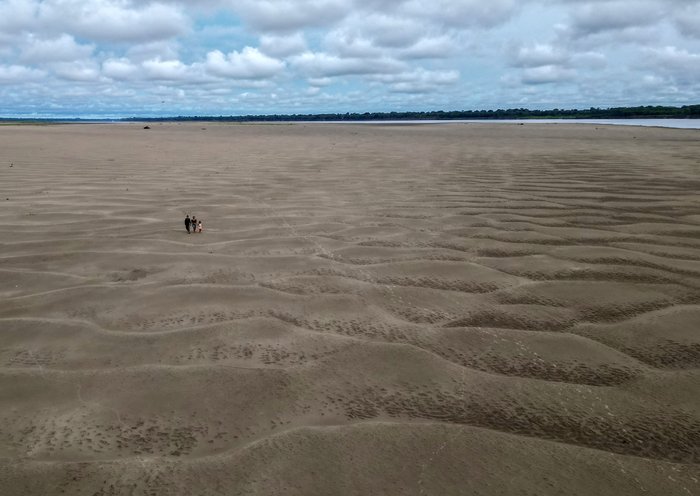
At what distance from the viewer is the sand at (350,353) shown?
198 centimetres

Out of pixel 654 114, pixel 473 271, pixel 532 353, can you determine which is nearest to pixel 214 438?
pixel 532 353

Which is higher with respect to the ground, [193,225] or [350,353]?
[193,225]

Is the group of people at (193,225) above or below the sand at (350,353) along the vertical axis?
above

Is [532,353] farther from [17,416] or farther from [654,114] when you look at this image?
[654,114]

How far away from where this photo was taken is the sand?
1.98 meters

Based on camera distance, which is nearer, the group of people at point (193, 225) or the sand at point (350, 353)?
the sand at point (350, 353)

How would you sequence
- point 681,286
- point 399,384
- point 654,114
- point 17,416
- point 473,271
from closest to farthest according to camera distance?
1. point 17,416
2. point 399,384
3. point 681,286
4. point 473,271
5. point 654,114

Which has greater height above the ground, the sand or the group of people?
the group of people

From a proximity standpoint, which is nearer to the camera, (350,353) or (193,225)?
(350,353)

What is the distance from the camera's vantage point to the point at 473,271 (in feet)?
13.8

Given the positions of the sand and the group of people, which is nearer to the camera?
the sand

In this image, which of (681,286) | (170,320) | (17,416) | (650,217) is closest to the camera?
(17,416)

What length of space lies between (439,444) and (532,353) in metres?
1.00

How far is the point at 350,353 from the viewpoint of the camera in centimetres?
285
